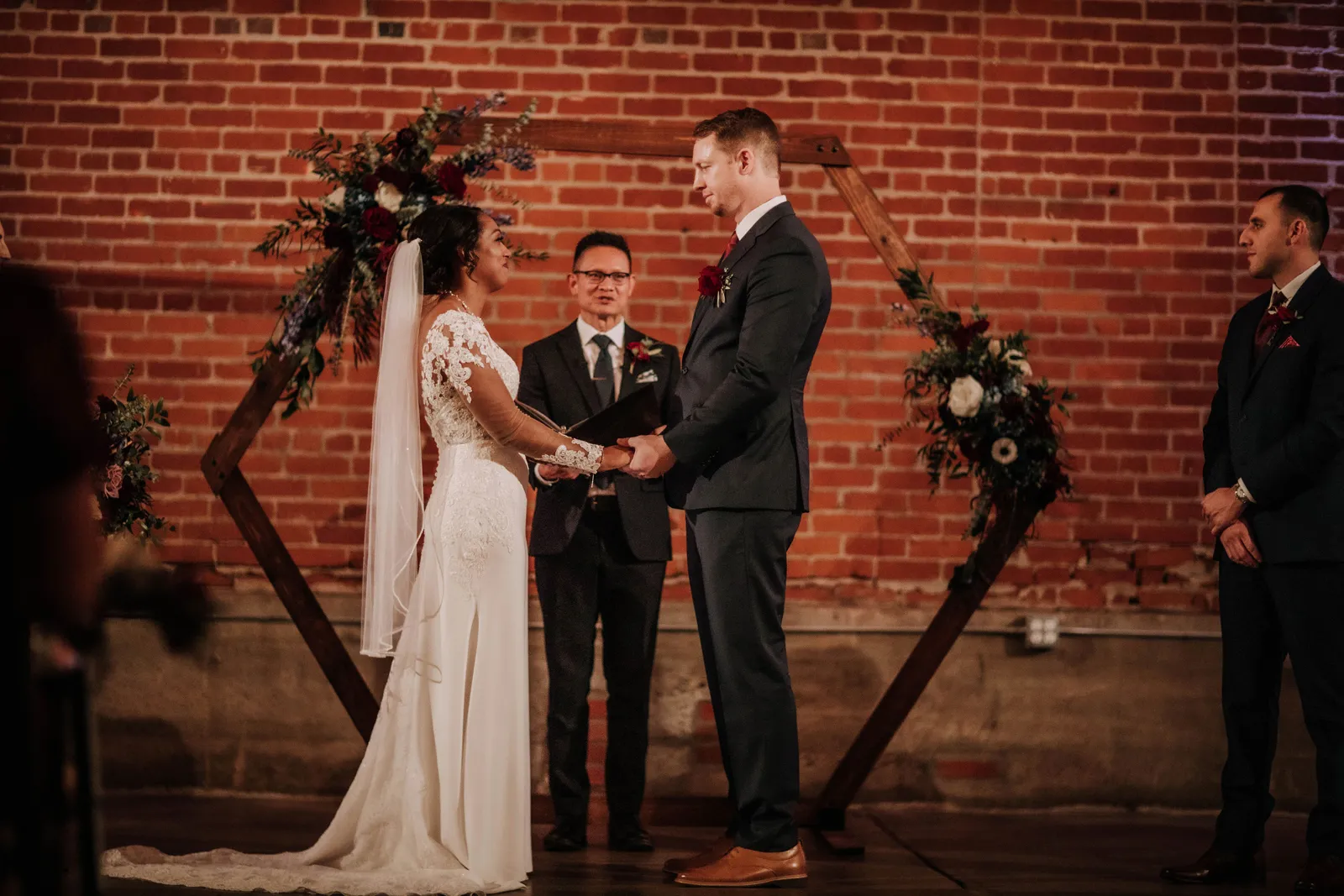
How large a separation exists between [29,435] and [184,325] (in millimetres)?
3444

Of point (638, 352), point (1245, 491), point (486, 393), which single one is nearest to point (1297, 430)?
point (1245, 491)

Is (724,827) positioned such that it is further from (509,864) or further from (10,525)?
(10,525)

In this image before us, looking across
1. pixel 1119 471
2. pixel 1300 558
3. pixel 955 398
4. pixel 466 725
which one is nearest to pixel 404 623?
pixel 466 725

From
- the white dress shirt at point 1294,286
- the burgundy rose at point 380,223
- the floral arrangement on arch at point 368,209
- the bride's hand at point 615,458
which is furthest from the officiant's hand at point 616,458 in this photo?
the white dress shirt at point 1294,286

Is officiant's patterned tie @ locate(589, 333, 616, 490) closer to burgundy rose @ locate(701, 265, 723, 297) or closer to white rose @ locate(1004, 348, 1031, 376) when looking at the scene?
burgundy rose @ locate(701, 265, 723, 297)

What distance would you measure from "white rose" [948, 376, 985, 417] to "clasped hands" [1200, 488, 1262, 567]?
2.51 ft

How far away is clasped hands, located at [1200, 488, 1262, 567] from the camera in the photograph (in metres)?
3.77

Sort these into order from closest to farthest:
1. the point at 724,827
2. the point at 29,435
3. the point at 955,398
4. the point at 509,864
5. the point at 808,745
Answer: the point at 29,435 < the point at 509,864 < the point at 955,398 < the point at 724,827 < the point at 808,745

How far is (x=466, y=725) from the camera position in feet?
12.0

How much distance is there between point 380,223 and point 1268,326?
8.68ft

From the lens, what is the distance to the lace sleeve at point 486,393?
3.68 metres

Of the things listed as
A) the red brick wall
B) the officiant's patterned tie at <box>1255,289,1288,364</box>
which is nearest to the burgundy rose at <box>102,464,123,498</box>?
the red brick wall

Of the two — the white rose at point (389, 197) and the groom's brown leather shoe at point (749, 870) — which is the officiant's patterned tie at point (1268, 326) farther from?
the white rose at point (389, 197)

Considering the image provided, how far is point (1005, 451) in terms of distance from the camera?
4289mm
